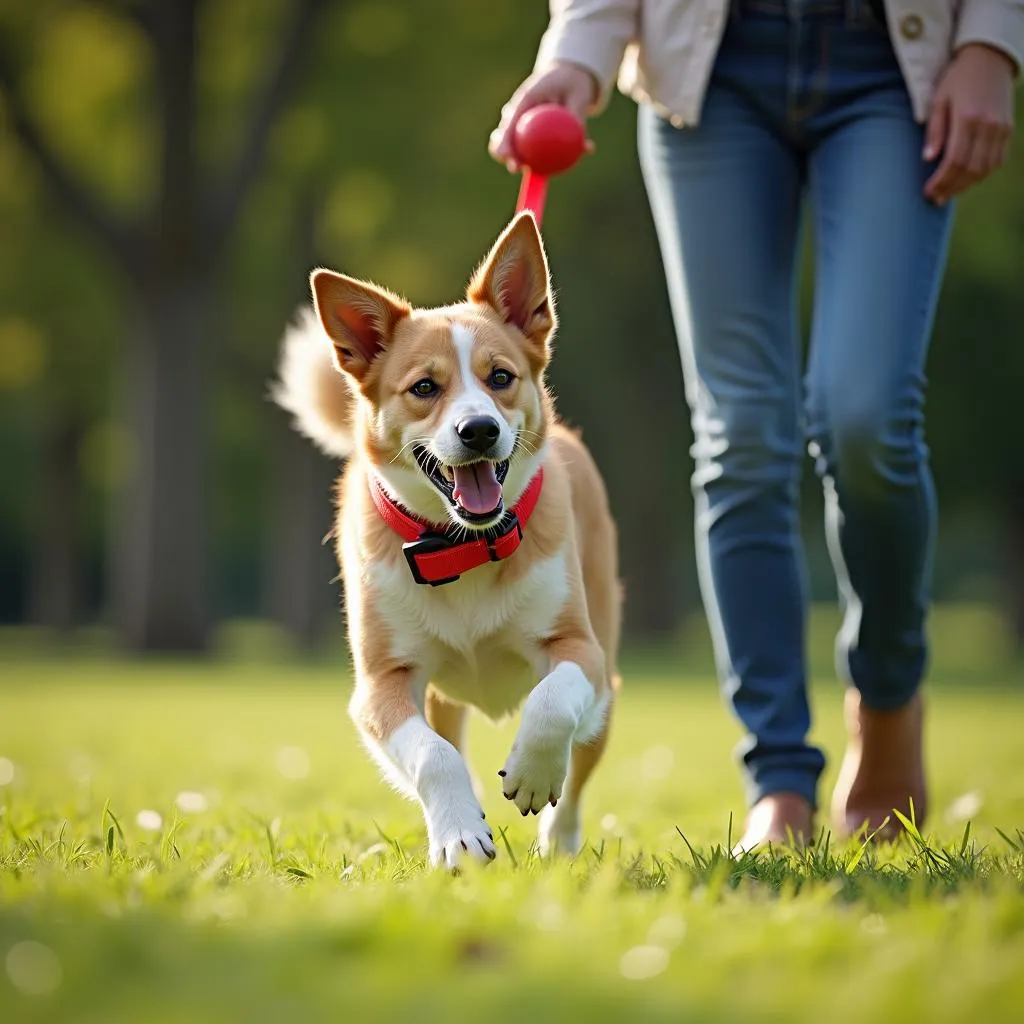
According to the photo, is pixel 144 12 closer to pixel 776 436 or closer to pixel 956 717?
pixel 956 717

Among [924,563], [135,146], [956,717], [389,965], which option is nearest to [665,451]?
[135,146]

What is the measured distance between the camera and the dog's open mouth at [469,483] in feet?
11.3

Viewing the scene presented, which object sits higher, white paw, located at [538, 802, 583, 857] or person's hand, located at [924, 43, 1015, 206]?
person's hand, located at [924, 43, 1015, 206]

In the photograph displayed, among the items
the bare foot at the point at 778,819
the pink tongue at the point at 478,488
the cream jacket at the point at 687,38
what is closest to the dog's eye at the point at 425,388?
the pink tongue at the point at 478,488

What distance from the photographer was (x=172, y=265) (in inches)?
637

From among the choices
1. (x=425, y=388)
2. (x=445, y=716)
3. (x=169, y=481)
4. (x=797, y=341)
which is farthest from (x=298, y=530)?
(x=425, y=388)

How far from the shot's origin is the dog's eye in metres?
3.65

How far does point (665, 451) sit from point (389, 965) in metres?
21.2

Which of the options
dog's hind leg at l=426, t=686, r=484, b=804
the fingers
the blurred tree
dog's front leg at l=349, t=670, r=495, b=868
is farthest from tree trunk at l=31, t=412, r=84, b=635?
the fingers

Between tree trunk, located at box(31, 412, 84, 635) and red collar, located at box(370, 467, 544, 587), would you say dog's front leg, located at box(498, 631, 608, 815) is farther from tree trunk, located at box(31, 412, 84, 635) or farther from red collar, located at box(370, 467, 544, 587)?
tree trunk, located at box(31, 412, 84, 635)

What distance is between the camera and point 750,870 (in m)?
2.83

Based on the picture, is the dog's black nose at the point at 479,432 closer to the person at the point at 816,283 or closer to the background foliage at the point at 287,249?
the person at the point at 816,283

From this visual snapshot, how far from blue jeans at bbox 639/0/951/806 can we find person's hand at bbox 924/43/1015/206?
7 centimetres

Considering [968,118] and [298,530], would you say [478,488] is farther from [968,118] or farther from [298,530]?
[298,530]
